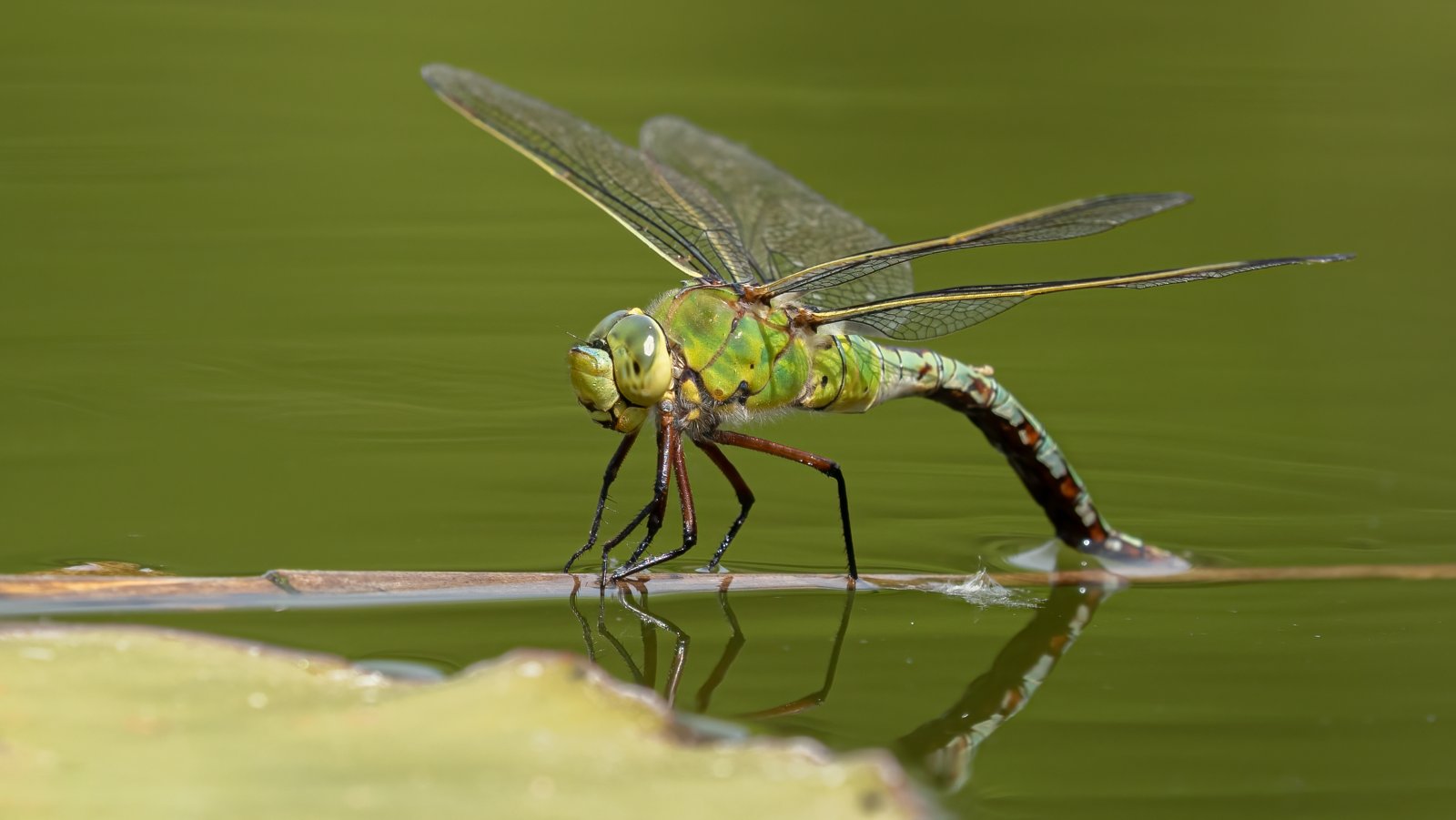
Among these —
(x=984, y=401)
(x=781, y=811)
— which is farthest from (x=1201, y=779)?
(x=984, y=401)

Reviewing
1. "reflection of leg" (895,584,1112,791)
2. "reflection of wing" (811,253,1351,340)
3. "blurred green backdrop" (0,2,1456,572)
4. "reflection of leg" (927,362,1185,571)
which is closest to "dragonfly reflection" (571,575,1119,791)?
"reflection of leg" (895,584,1112,791)

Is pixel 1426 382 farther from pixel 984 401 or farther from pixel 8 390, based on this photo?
pixel 8 390

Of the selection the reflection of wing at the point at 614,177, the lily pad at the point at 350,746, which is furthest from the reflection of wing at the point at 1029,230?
the lily pad at the point at 350,746

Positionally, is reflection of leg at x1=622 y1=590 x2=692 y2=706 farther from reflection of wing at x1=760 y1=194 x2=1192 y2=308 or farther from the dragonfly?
reflection of wing at x1=760 y1=194 x2=1192 y2=308

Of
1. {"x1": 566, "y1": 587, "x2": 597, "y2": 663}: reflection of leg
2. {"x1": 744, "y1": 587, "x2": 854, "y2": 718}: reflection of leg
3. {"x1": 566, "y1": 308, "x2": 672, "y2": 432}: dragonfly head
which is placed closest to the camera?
{"x1": 744, "y1": 587, "x2": 854, "y2": 718}: reflection of leg

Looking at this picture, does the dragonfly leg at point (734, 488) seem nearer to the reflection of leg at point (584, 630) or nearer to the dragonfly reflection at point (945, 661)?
the dragonfly reflection at point (945, 661)

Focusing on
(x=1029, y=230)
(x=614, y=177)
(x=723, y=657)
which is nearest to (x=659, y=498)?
(x=723, y=657)
